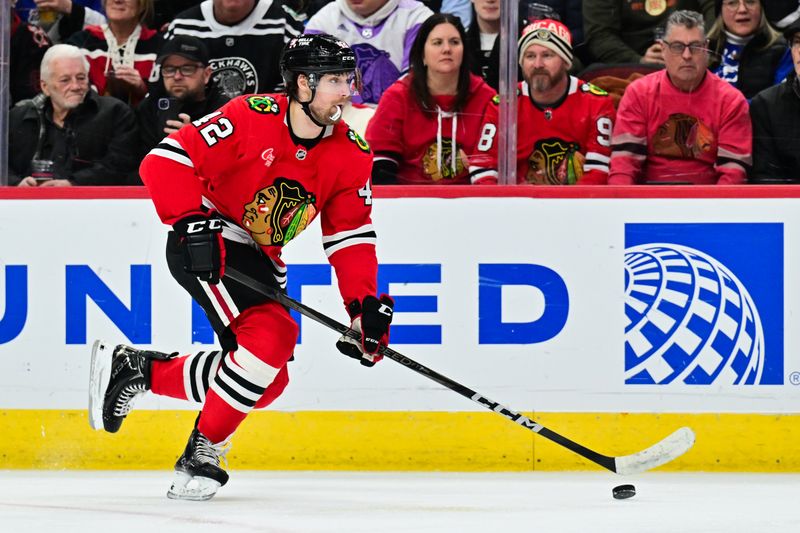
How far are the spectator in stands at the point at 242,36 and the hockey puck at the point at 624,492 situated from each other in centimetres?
173

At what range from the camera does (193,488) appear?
3.55 metres

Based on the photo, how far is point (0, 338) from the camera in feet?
14.4

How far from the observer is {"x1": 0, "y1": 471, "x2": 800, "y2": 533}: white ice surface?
3.08m

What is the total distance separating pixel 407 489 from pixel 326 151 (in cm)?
98

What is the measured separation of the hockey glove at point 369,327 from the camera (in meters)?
3.55

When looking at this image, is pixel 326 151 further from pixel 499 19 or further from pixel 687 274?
pixel 687 274

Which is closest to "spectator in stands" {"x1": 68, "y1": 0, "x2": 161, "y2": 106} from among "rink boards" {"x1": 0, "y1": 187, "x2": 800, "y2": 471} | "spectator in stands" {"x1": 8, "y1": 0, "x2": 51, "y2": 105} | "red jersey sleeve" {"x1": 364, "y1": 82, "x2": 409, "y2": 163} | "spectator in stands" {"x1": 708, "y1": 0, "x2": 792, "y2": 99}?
"spectator in stands" {"x1": 8, "y1": 0, "x2": 51, "y2": 105}

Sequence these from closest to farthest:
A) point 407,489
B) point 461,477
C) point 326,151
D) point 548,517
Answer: point 548,517, point 326,151, point 407,489, point 461,477

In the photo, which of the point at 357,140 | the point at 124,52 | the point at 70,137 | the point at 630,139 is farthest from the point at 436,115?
the point at 70,137

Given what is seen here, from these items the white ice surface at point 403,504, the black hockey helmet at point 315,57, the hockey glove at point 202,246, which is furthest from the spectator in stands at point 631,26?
the hockey glove at point 202,246

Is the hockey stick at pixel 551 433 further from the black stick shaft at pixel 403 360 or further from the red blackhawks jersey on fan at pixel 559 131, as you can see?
the red blackhawks jersey on fan at pixel 559 131

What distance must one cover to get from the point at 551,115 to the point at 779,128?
0.71 meters

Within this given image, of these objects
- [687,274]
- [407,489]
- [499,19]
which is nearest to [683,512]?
[407,489]

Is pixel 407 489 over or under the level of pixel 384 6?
under
